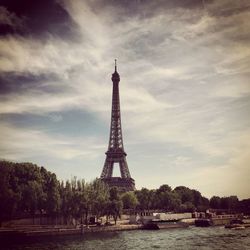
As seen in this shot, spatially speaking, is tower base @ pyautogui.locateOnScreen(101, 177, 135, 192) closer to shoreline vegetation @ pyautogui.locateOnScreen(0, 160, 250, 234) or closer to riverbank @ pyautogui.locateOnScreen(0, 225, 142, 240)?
shoreline vegetation @ pyautogui.locateOnScreen(0, 160, 250, 234)

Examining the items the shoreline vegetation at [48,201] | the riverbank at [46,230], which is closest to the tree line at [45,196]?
the shoreline vegetation at [48,201]

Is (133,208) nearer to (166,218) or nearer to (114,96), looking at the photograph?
(166,218)

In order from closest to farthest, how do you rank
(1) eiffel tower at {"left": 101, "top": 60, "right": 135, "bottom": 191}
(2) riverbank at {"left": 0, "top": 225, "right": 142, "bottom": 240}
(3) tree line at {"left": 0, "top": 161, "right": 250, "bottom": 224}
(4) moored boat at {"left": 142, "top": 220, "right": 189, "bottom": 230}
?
(2) riverbank at {"left": 0, "top": 225, "right": 142, "bottom": 240}, (3) tree line at {"left": 0, "top": 161, "right": 250, "bottom": 224}, (4) moored boat at {"left": 142, "top": 220, "right": 189, "bottom": 230}, (1) eiffel tower at {"left": 101, "top": 60, "right": 135, "bottom": 191}

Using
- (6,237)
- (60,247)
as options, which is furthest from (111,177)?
(60,247)

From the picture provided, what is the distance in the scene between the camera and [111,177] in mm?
120375

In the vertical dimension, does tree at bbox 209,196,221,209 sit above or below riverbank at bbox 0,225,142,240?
above

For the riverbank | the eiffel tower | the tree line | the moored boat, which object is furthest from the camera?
the eiffel tower

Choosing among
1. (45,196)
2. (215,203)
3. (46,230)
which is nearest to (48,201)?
(45,196)

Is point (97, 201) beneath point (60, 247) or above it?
above

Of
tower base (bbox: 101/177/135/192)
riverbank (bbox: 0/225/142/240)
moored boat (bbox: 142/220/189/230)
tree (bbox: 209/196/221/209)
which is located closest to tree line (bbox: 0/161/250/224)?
riverbank (bbox: 0/225/142/240)

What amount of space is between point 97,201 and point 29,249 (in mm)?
37562

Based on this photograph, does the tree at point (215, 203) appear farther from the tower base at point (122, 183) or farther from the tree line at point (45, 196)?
the tree line at point (45, 196)

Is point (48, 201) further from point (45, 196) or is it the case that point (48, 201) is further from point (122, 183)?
point (122, 183)

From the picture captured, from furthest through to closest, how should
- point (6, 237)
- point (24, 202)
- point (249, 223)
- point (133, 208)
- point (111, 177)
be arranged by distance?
point (111, 177), point (133, 208), point (249, 223), point (24, 202), point (6, 237)
